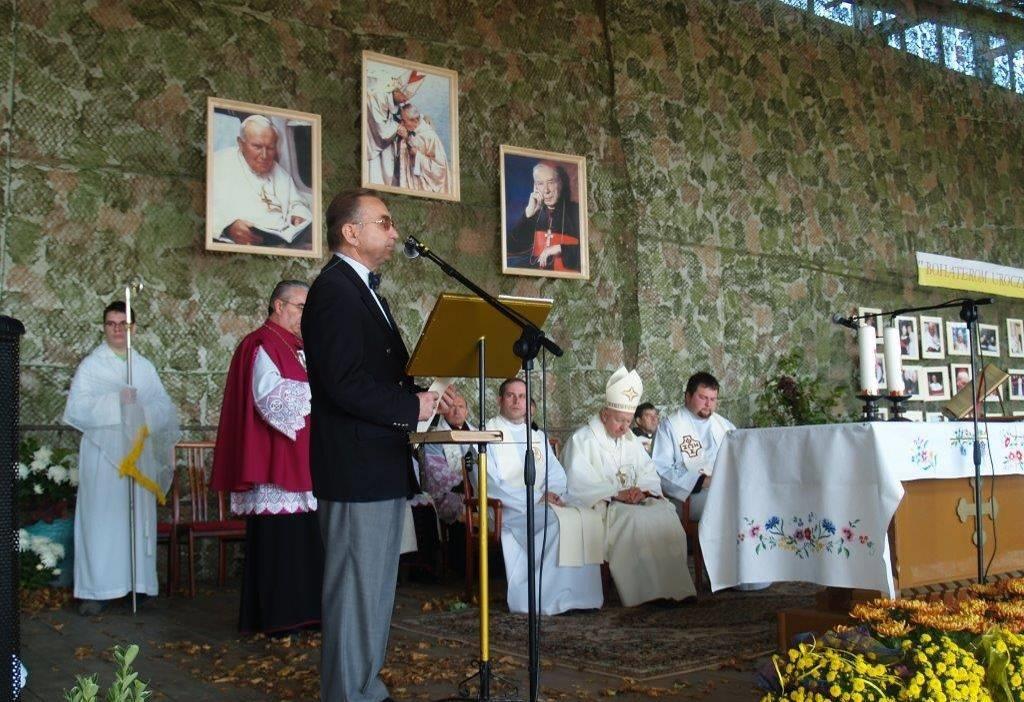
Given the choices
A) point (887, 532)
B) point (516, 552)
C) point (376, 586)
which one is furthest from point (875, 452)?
point (516, 552)

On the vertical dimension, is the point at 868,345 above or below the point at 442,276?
below

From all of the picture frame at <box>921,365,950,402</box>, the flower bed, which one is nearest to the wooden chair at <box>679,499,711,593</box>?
the flower bed

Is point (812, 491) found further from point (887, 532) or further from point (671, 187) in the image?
point (671, 187)

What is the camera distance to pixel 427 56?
9.03m

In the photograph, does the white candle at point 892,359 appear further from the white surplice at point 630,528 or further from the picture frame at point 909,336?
the picture frame at point 909,336

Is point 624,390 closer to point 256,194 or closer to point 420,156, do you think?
point 420,156

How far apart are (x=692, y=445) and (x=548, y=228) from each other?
270cm

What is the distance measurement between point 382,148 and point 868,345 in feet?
16.6

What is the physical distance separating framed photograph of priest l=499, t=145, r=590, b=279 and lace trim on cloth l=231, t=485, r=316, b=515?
4.15 metres

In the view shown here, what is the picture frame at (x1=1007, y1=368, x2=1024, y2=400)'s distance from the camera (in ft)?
42.4

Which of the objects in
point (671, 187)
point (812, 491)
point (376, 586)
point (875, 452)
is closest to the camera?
point (376, 586)

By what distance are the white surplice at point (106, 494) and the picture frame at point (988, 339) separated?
32.2 ft

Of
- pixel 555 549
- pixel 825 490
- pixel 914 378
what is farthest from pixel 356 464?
pixel 914 378

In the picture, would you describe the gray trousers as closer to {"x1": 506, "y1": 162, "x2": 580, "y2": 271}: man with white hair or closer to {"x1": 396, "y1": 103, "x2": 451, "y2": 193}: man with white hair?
{"x1": 396, "y1": 103, "x2": 451, "y2": 193}: man with white hair
